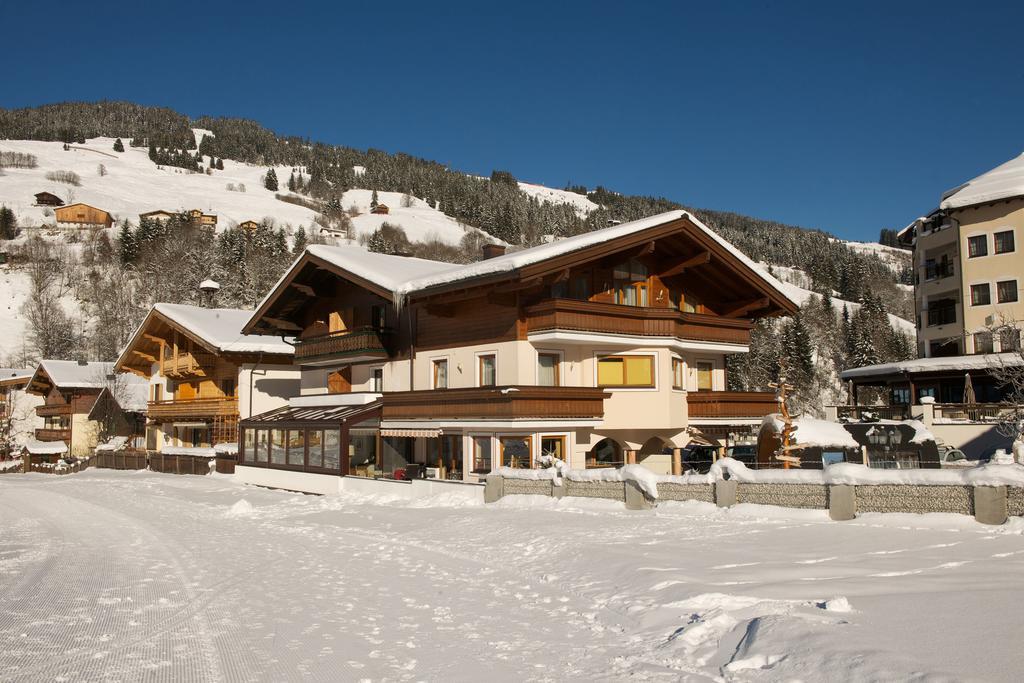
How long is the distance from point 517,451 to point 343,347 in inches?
401

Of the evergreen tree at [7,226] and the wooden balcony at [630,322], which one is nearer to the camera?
the wooden balcony at [630,322]

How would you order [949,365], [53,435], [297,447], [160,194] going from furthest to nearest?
[160,194]
[53,435]
[949,365]
[297,447]

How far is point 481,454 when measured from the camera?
26891mm

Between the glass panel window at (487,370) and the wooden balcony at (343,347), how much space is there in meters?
5.33

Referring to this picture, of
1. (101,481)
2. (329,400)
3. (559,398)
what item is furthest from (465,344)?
(101,481)

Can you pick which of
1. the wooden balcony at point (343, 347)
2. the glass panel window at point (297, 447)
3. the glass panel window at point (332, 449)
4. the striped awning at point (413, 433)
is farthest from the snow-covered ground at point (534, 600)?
the wooden balcony at point (343, 347)

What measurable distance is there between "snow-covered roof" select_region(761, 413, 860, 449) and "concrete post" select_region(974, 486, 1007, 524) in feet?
23.2

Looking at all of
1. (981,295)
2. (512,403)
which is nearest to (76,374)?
(512,403)

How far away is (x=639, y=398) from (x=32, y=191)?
140103 mm

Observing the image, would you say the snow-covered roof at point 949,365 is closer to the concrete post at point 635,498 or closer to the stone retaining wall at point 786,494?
the stone retaining wall at point 786,494

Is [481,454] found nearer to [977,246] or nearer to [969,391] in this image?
[969,391]

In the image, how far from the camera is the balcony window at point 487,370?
91.4 ft

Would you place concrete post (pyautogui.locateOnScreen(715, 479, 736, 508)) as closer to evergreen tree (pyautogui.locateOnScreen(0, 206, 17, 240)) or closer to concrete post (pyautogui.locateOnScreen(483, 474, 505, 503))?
concrete post (pyautogui.locateOnScreen(483, 474, 505, 503))

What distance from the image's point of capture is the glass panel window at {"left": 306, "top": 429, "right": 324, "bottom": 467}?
3080 cm
